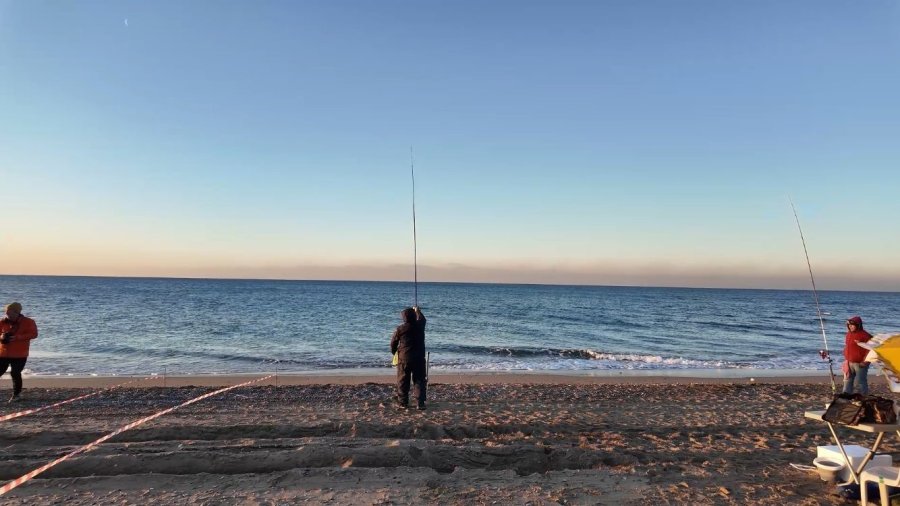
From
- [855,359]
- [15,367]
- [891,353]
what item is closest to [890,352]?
[891,353]

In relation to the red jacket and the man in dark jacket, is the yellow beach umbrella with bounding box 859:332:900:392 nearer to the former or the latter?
the red jacket

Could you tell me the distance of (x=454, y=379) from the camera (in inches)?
523

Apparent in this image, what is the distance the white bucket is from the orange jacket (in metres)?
11.2

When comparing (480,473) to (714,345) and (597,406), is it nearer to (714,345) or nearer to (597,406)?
(597,406)

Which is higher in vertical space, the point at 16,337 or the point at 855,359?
the point at 16,337

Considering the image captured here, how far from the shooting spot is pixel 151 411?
855 centimetres

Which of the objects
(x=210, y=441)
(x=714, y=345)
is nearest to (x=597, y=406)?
(x=210, y=441)

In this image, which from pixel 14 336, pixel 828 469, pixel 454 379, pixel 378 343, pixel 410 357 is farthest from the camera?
pixel 378 343

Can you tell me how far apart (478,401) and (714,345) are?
70.4 ft

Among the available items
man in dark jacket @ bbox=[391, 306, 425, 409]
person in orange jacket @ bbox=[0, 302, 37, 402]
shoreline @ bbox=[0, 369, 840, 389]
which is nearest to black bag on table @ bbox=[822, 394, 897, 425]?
man in dark jacket @ bbox=[391, 306, 425, 409]

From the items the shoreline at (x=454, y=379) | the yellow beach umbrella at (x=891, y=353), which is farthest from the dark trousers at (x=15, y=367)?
the yellow beach umbrella at (x=891, y=353)

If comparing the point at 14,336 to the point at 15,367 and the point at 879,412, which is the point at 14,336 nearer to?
the point at 15,367

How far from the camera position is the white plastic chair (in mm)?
4343

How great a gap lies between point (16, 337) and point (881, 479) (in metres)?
11.7
